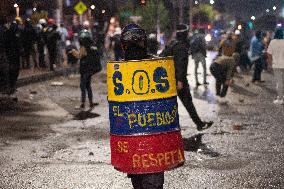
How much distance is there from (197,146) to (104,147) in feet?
4.70

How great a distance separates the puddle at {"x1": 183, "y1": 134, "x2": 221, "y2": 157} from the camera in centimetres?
781

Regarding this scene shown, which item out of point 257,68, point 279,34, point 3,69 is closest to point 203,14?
point 257,68

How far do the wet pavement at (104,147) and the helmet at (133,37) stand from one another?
221 cm

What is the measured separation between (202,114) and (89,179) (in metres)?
5.61

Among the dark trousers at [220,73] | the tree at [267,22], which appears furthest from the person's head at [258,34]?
the tree at [267,22]

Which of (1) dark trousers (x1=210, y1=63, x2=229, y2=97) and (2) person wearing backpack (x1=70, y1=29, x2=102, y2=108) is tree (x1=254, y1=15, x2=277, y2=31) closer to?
(1) dark trousers (x1=210, y1=63, x2=229, y2=97)

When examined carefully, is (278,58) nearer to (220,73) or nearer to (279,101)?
(279,101)

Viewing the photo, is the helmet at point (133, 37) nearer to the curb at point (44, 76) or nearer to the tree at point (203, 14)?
the curb at point (44, 76)

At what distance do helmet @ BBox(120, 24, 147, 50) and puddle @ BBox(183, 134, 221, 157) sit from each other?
3.63 metres


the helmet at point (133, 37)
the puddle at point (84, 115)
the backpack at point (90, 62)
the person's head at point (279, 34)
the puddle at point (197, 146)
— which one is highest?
the helmet at point (133, 37)

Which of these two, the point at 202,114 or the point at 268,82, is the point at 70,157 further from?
the point at 268,82

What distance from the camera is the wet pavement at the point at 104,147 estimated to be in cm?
639

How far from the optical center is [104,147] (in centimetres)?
834

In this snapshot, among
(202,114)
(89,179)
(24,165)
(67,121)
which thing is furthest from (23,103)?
(89,179)
